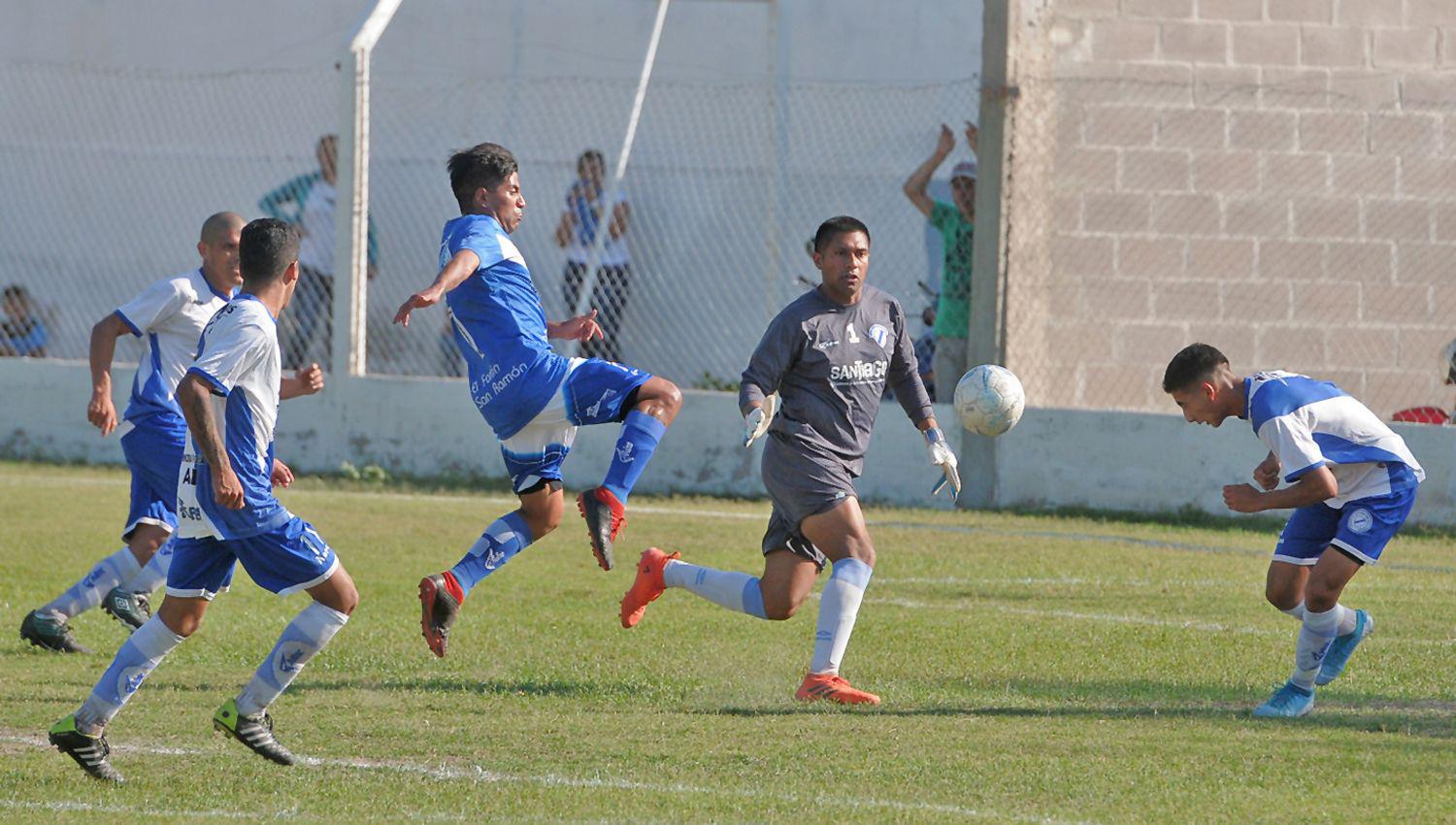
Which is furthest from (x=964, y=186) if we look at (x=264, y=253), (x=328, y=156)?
(x=264, y=253)

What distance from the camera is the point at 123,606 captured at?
8.45 m

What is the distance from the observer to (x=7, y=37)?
19.1 meters

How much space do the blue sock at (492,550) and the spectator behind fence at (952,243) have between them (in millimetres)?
7077

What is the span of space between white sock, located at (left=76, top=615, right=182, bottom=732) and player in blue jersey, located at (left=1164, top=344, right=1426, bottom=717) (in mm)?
3643

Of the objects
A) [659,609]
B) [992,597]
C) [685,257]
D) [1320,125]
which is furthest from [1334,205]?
[659,609]

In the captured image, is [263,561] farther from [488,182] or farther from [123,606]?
[123,606]

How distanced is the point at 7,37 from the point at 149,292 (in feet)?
40.7

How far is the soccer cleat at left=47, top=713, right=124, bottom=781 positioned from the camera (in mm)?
5664

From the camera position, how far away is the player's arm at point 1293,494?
6.72 meters

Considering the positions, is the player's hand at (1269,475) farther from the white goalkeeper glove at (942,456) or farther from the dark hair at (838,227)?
the dark hair at (838,227)

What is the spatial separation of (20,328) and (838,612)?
10.8m

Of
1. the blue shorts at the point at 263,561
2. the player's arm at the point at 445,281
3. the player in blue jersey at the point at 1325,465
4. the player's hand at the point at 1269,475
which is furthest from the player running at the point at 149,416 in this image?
the player's hand at the point at 1269,475

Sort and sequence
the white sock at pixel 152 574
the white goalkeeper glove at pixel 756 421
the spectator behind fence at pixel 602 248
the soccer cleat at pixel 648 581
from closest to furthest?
the white goalkeeper glove at pixel 756 421 → the soccer cleat at pixel 648 581 → the white sock at pixel 152 574 → the spectator behind fence at pixel 602 248

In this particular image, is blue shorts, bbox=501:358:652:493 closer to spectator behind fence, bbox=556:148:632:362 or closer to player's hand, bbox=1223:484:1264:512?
player's hand, bbox=1223:484:1264:512
